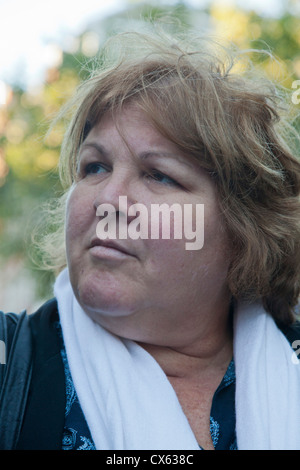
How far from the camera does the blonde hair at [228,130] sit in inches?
75.2

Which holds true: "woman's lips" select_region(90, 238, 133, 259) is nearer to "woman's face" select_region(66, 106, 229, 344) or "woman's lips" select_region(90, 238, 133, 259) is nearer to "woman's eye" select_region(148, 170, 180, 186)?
"woman's face" select_region(66, 106, 229, 344)

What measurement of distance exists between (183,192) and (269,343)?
70 centimetres

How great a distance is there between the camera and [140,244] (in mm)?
1782

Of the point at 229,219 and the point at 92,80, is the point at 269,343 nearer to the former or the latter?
the point at 229,219

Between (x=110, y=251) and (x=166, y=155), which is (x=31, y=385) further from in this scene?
(x=166, y=155)

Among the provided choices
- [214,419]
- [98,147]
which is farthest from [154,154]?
[214,419]

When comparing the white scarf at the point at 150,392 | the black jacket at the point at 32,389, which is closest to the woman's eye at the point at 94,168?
the white scarf at the point at 150,392

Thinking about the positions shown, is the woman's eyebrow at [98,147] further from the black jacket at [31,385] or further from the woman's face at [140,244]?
the black jacket at [31,385]

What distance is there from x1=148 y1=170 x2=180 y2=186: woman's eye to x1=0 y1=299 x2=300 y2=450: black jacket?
0.65 metres

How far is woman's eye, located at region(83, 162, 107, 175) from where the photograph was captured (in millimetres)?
2000

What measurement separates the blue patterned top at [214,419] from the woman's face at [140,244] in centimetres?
22

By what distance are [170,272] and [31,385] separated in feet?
1.96

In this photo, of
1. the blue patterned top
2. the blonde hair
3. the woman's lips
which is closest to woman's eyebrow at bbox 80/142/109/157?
the blonde hair
